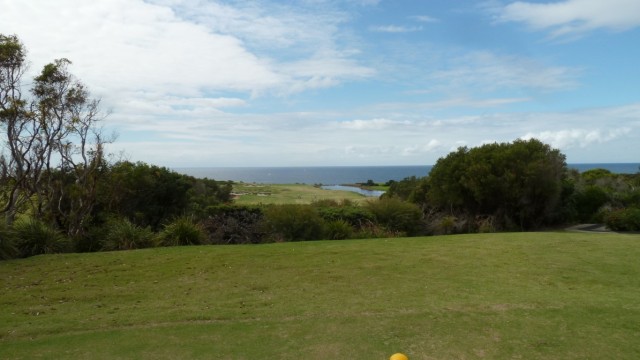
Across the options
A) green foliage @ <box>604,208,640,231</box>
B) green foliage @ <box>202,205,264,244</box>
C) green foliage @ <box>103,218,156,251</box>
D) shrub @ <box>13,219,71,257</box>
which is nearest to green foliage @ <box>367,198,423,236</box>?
green foliage @ <box>202,205,264,244</box>

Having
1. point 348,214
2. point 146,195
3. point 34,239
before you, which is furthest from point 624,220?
point 34,239

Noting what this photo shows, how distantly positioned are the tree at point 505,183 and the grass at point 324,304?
335 inches

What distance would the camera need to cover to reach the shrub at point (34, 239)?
1145 cm

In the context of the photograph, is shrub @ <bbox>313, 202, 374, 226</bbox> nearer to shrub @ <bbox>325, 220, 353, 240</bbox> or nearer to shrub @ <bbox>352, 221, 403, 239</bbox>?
shrub @ <bbox>352, 221, 403, 239</bbox>

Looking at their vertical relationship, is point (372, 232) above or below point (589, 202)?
below

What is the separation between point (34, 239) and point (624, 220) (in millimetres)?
19885

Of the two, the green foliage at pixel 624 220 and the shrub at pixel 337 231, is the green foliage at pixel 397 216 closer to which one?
the shrub at pixel 337 231

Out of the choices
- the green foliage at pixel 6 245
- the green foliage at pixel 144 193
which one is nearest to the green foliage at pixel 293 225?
the green foliage at pixel 144 193

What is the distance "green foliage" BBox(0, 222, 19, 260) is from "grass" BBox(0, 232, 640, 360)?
2.43 feet

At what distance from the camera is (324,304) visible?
22.0 feet

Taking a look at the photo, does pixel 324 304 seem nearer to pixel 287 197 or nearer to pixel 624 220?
pixel 624 220

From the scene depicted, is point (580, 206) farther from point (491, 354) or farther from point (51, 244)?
point (51, 244)

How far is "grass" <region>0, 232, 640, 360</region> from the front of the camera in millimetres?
5113

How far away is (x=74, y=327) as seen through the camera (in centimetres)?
584
